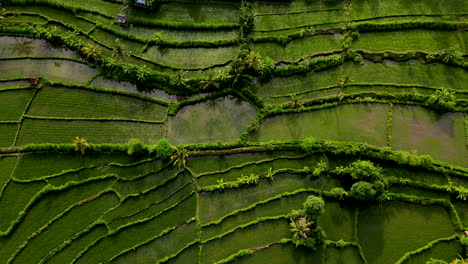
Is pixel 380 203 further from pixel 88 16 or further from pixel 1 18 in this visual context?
pixel 1 18

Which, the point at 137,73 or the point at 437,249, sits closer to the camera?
the point at 437,249

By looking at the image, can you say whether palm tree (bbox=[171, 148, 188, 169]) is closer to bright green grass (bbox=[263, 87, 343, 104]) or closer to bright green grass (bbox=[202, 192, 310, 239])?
bright green grass (bbox=[202, 192, 310, 239])

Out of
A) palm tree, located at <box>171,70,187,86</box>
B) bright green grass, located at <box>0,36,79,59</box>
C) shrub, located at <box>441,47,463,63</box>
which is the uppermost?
bright green grass, located at <box>0,36,79,59</box>

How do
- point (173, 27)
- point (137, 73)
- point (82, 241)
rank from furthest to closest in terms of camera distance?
1. point (173, 27)
2. point (137, 73)
3. point (82, 241)

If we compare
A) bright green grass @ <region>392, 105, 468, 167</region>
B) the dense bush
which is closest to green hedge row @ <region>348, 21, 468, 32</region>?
bright green grass @ <region>392, 105, 468, 167</region>

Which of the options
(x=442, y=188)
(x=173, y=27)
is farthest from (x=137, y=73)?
(x=442, y=188)

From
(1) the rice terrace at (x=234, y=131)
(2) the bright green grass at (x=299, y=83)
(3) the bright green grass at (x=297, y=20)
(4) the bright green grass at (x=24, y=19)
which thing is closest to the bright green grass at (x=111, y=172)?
(1) the rice terrace at (x=234, y=131)

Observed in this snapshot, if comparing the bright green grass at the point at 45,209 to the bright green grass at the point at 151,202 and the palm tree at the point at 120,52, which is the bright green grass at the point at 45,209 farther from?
the palm tree at the point at 120,52
